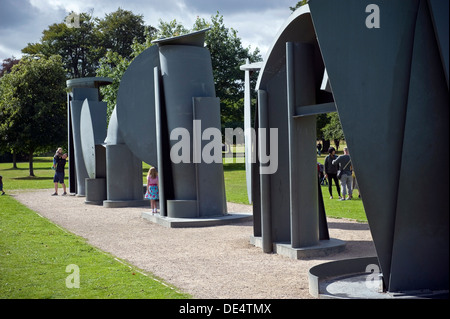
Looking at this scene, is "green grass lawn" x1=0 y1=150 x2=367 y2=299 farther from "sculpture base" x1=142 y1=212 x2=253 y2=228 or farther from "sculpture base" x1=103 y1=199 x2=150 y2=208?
"sculpture base" x1=103 y1=199 x2=150 y2=208

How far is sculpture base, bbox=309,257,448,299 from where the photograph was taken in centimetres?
644

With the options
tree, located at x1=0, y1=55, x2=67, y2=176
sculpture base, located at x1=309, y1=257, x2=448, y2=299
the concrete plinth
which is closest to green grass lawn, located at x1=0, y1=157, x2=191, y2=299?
sculpture base, located at x1=309, y1=257, x2=448, y2=299

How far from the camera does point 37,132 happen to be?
35594mm

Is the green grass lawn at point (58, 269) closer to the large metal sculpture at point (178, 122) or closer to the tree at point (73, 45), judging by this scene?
the large metal sculpture at point (178, 122)

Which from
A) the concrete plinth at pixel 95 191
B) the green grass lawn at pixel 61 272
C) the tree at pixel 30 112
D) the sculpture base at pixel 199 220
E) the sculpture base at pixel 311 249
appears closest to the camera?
the green grass lawn at pixel 61 272

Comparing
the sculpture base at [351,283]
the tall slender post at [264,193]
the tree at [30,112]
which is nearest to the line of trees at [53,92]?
the tree at [30,112]

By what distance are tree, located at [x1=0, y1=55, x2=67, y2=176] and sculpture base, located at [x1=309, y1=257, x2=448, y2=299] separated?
30.5 meters

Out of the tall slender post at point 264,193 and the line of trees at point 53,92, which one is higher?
the line of trees at point 53,92

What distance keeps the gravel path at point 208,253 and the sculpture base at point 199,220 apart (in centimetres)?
26

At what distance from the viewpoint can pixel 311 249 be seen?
966cm

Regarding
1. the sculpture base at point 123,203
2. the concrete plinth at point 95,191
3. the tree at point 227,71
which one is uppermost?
the tree at point 227,71

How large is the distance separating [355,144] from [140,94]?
10316 mm

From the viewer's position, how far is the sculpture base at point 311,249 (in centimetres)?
959

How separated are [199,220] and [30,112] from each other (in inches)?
995
